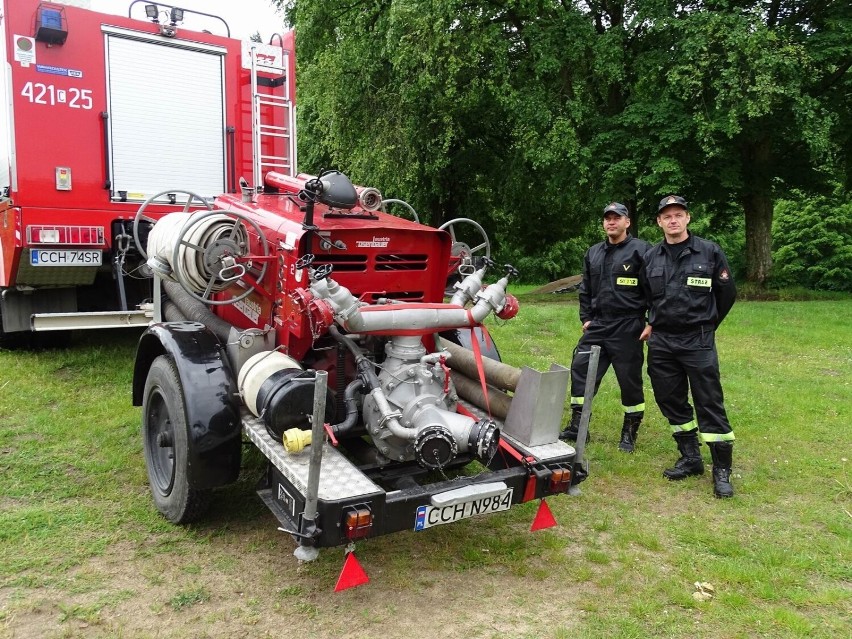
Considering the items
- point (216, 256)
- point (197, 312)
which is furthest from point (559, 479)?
point (197, 312)

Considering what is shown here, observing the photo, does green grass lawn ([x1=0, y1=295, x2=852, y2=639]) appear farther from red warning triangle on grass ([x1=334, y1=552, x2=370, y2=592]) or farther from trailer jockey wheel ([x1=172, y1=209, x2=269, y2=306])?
trailer jockey wheel ([x1=172, y1=209, x2=269, y2=306])

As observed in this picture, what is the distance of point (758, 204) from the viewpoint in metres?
15.2

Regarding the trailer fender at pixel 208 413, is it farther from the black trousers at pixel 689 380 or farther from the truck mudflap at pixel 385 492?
the black trousers at pixel 689 380

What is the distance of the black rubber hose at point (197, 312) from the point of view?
4359mm

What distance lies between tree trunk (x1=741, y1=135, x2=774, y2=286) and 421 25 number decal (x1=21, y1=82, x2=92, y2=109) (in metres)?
12.8

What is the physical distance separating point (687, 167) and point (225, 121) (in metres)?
10.1

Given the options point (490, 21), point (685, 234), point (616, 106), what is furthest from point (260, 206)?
point (616, 106)

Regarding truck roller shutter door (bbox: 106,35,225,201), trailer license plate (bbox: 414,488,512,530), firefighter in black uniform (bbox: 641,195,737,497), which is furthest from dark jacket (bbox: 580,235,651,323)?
truck roller shutter door (bbox: 106,35,225,201)

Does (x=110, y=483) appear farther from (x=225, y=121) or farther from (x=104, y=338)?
(x=104, y=338)

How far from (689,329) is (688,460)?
2.97 feet

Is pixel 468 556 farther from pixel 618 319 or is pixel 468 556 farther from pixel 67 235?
pixel 67 235

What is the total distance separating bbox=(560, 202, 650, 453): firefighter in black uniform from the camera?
4.96 m

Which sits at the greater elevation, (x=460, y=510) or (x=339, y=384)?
(x=339, y=384)

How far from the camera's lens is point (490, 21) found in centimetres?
1423
